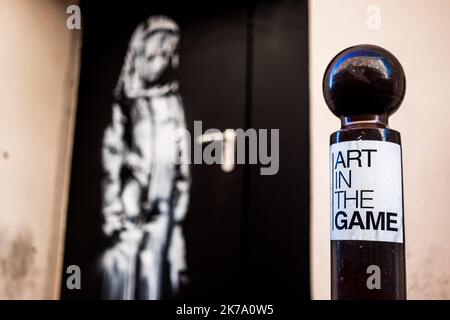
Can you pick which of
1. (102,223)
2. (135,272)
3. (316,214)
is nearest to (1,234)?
(102,223)

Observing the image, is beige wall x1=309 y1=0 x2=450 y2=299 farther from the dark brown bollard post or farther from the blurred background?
the dark brown bollard post

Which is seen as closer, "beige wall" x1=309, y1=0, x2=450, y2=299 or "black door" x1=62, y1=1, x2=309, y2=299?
"beige wall" x1=309, y1=0, x2=450, y2=299

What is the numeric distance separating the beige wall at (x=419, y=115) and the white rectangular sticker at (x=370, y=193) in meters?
0.57

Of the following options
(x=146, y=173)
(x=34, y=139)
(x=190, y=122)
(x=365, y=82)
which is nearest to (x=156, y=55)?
(x=190, y=122)

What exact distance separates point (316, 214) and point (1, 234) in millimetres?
1305

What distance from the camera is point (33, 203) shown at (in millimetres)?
2213

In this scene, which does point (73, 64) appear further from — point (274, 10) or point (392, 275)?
point (392, 275)

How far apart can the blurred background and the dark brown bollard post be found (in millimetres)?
650

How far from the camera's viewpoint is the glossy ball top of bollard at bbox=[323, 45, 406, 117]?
53 centimetres

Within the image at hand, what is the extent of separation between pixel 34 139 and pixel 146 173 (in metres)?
0.51

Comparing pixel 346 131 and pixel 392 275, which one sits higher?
pixel 346 131

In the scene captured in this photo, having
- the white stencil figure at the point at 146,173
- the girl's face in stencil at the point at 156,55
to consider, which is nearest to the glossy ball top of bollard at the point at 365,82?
the white stencil figure at the point at 146,173
